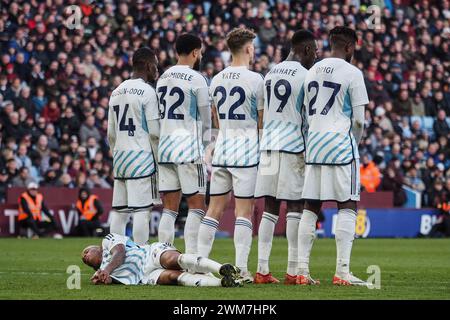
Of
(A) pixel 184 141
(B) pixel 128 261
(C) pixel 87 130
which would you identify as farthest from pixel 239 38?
(C) pixel 87 130

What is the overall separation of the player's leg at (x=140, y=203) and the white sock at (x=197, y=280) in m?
1.99

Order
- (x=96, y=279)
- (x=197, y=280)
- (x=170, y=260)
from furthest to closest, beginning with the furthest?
(x=96, y=279)
(x=170, y=260)
(x=197, y=280)

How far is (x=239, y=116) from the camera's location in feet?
43.7

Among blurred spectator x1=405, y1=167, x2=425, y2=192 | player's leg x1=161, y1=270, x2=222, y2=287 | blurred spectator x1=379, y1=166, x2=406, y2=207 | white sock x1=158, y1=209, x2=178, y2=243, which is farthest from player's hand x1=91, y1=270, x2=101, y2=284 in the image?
blurred spectator x1=405, y1=167, x2=425, y2=192

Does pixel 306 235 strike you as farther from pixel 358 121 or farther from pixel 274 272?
pixel 274 272

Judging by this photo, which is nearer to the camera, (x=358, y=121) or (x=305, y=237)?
(x=358, y=121)

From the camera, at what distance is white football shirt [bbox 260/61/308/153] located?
1307 centimetres

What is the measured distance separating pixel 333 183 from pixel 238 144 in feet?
4.35

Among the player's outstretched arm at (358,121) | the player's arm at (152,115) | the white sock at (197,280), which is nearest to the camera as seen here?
the white sock at (197,280)

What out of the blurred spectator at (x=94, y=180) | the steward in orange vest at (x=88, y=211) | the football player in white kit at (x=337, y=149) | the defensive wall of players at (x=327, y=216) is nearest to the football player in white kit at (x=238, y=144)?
the football player in white kit at (x=337, y=149)

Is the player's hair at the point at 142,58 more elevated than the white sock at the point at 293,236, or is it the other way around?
the player's hair at the point at 142,58

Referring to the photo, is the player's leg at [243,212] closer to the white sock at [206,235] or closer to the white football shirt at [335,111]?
the white sock at [206,235]

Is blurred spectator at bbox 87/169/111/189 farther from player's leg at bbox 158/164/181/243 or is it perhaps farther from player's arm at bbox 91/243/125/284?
player's arm at bbox 91/243/125/284

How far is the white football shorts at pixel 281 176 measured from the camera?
1305cm
